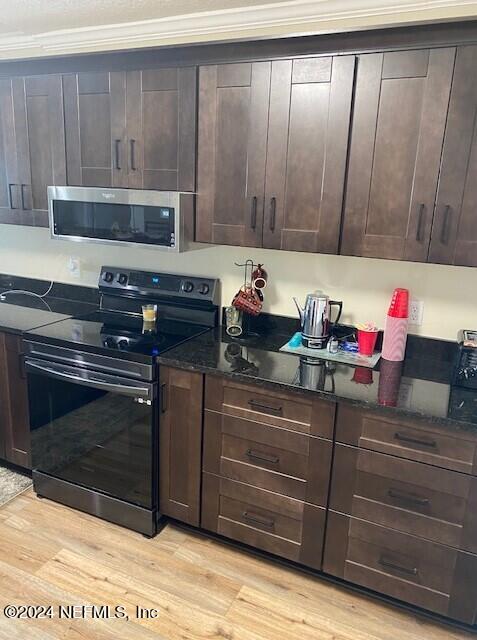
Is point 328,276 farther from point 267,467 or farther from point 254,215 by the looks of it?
point 267,467

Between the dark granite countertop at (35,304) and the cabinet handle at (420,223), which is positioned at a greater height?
the cabinet handle at (420,223)

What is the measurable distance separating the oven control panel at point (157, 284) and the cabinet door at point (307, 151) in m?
0.59

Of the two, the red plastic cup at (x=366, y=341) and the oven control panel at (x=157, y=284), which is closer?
the red plastic cup at (x=366, y=341)

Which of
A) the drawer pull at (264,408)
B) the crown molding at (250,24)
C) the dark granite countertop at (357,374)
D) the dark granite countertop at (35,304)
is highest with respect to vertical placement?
the crown molding at (250,24)

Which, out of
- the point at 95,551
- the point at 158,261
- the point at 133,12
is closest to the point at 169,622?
the point at 95,551

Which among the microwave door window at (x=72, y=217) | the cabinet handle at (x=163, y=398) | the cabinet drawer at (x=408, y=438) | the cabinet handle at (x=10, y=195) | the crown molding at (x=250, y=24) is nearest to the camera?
the cabinet drawer at (x=408, y=438)

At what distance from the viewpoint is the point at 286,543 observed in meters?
2.05

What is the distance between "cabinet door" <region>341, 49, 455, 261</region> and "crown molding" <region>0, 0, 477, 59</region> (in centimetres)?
17

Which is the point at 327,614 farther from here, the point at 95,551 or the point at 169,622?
the point at 95,551

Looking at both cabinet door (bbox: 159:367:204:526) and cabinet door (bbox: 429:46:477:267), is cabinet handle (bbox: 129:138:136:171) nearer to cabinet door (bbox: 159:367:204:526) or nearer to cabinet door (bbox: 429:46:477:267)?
cabinet door (bbox: 159:367:204:526)

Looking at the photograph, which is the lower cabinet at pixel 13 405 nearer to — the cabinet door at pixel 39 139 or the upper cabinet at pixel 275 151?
the cabinet door at pixel 39 139

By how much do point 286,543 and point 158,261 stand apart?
160cm

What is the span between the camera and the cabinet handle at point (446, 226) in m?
1.83

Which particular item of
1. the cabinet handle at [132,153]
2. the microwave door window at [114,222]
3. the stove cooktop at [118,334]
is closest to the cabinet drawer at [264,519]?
the stove cooktop at [118,334]
